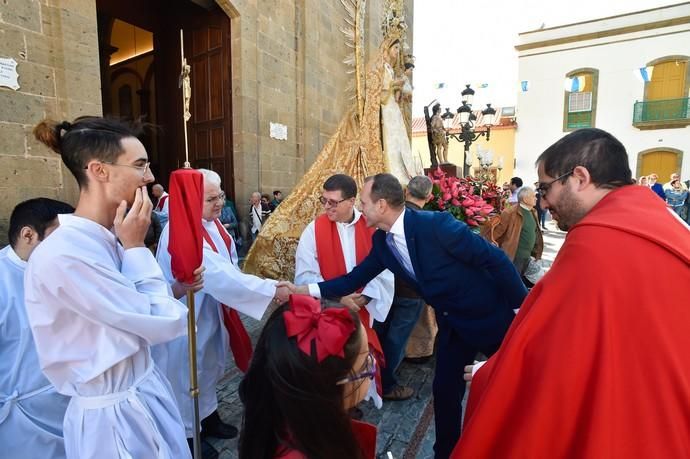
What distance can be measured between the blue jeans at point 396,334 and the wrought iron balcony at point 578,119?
20360 mm

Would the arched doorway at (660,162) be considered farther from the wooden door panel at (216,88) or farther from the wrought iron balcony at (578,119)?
the wooden door panel at (216,88)

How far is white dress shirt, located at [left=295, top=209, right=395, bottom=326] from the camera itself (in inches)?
127

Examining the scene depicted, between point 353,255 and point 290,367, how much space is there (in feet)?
7.35

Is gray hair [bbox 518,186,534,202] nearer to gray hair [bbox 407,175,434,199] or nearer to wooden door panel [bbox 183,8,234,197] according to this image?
gray hair [bbox 407,175,434,199]

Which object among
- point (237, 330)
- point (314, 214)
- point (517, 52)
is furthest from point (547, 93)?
point (237, 330)

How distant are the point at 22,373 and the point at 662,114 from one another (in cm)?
2429

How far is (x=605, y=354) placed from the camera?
3.93 ft

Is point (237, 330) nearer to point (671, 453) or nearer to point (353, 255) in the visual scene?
point (353, 255)

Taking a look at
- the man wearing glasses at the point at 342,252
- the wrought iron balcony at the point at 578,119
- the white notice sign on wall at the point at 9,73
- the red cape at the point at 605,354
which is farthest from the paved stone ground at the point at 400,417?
the wrought iron balcony at the point at 578,119

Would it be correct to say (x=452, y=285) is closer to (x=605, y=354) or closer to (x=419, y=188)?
(x=605, y=354)

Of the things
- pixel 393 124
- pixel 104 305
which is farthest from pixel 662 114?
pixel 104 305

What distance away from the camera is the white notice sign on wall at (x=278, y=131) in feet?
27.6

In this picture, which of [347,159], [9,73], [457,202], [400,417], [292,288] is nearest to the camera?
[292,288]

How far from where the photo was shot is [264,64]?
8.06 metres
